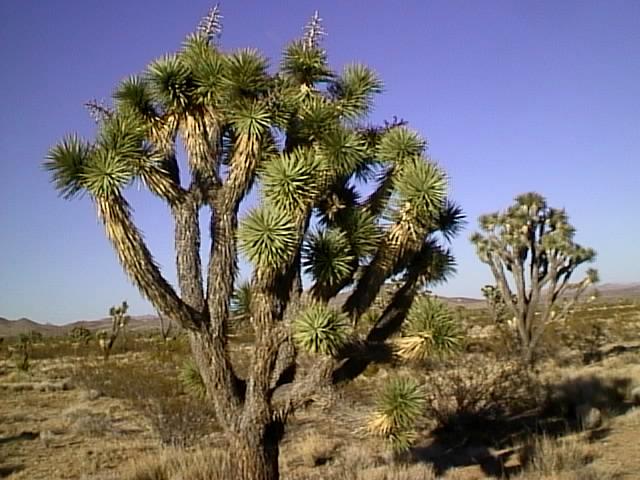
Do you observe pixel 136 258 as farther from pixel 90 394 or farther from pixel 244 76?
pixel 90 394

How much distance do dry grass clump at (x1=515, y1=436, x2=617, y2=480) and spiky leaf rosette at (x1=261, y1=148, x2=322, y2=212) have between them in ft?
13.8

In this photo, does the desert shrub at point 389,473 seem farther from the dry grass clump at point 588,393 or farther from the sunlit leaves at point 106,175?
the dry grass clump at point 588,393

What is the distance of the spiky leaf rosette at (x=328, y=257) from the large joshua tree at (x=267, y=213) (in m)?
0.01

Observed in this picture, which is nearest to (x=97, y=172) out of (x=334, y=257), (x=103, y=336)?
(x=334, y=257)

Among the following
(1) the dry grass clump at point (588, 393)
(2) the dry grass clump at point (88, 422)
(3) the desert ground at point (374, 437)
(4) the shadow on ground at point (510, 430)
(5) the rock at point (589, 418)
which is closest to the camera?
(3) the desert ground at point (374, 437)

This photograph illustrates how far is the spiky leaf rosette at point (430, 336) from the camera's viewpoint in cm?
586

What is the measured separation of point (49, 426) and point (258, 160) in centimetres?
1116

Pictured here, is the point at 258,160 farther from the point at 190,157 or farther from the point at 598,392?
the point at 598,392

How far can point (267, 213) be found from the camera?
5.66 metres

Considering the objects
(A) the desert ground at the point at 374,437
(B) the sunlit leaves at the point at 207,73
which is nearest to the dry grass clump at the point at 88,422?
(A) the desert ground at the point at 374,437

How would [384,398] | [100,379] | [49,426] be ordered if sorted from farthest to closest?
[100,379], [49,426], [384,398]

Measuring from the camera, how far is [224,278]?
625 centimetres

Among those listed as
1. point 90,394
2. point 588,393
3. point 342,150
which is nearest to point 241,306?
point 342,150

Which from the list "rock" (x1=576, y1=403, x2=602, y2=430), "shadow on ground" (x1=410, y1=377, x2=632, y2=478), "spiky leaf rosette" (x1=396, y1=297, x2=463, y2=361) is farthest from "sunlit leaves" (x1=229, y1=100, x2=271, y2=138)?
"rock" (x1=576, y1=403, x2=602, y2=430)
